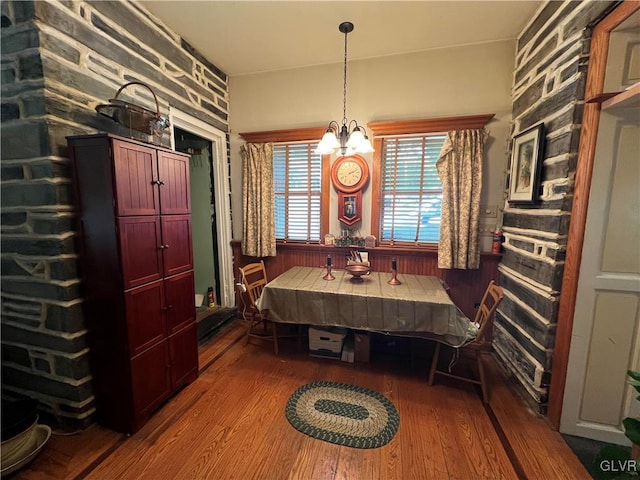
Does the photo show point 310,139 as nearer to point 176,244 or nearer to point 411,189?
point 411,189

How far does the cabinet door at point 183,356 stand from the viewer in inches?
78.7

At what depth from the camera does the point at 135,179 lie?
164cm

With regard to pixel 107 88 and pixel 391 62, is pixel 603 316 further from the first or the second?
pixel 107 88

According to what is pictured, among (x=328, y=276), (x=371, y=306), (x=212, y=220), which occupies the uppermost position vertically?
(x=212, y=220)

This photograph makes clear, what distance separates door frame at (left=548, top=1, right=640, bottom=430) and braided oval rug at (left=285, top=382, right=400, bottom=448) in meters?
1.08

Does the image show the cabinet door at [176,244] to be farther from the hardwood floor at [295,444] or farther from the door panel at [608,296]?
the door panel at [608,296]

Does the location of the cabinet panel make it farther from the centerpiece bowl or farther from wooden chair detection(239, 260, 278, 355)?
the centerpiece bowl

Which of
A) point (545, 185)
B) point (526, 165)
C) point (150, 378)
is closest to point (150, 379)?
point (150, 378)

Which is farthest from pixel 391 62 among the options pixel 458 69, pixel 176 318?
pixel 176 318

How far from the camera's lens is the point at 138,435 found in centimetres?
171

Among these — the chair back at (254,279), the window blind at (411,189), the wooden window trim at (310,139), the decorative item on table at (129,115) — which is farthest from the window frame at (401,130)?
the decorative item on table at (129,115)

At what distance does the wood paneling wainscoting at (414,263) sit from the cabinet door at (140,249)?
1.55 metres

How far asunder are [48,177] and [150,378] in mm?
1380

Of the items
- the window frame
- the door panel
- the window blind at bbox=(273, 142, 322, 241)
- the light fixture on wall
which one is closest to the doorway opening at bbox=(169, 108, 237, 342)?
the window blind at bbox=(273, 142, 322, 241)
